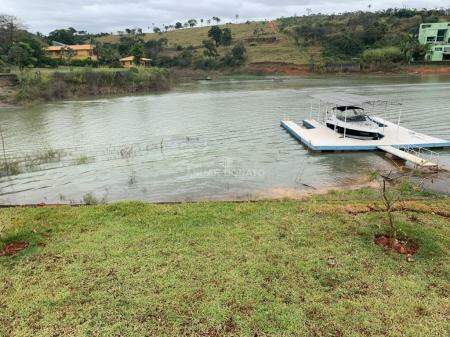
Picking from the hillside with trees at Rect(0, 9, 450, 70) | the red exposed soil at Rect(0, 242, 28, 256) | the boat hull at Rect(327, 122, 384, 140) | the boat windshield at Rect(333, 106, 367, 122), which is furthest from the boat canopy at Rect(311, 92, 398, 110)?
the hillside with trees at Rect(0, 9, 450, 70)

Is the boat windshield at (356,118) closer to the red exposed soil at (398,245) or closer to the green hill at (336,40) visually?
the red exposed soil at (398,245)

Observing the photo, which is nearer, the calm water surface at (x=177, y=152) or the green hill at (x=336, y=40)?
the calm water surface at (x=177, y=152)

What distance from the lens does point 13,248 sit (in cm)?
760

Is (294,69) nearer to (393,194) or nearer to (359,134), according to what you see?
(359,134)

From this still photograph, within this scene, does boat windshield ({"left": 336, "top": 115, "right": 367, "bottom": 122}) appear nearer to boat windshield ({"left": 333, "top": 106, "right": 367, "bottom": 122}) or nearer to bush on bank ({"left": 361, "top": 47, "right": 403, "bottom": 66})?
boat windshield ({"left": 333, "top": 106, "right": 367, "bottom": 122})

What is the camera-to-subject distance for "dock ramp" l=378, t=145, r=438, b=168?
15031mm

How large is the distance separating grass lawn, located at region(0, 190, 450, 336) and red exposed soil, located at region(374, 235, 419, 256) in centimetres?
16

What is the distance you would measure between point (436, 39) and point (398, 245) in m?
85.1

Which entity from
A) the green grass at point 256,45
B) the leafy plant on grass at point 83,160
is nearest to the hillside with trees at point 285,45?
the green grass at point 256,45

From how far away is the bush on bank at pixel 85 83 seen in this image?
42375 mm

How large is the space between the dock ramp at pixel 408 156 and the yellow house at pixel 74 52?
6046 centimetres

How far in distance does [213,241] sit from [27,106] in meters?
37.6

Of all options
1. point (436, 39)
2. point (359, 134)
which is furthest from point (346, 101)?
point (436, 39)

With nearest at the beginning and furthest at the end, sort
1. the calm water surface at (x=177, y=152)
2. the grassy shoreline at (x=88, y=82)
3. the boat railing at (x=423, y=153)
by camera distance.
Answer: the calm water surface at (x=177, y=152)
the boat railing at (x=423, y=153)
the grassy shoreline at (x=88, y=82)
